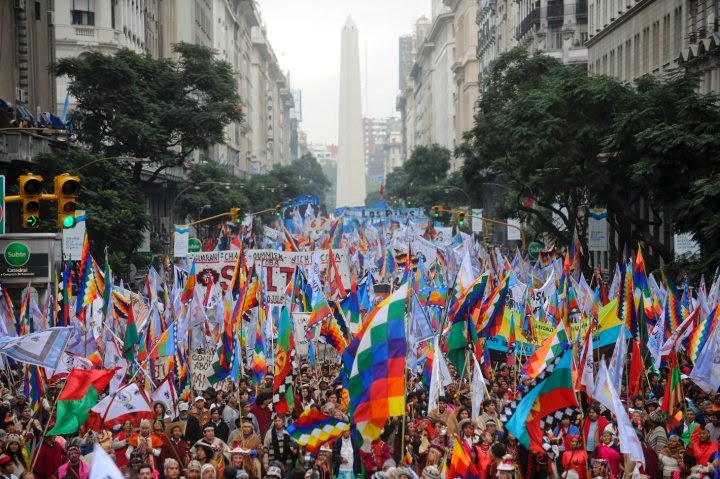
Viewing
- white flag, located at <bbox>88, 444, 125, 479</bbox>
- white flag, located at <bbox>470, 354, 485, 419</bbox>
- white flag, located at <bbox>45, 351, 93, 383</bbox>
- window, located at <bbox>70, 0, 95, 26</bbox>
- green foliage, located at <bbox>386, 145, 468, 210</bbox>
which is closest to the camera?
white flag, located at <bbox>88, 444, 125, 479</bbox>

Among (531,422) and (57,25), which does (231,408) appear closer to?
(531,422)

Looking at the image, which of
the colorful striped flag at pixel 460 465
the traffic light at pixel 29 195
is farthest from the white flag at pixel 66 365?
the colorful striped flag at pixel 460 465

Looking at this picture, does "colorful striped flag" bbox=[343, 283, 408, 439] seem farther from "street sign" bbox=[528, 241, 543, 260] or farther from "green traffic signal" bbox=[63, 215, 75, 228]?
"street sign" bbox=[528, 241, 543, 260]

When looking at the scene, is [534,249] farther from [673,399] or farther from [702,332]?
[673,399]

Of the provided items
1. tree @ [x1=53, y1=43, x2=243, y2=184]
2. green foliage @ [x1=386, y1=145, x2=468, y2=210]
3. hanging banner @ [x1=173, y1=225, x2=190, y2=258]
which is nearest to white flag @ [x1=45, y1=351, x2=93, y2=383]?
hanging banner @ [x1=173, y1=225, x2=190, y2=258]

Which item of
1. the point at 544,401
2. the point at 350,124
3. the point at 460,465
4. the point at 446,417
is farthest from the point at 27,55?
the point at 350,124
